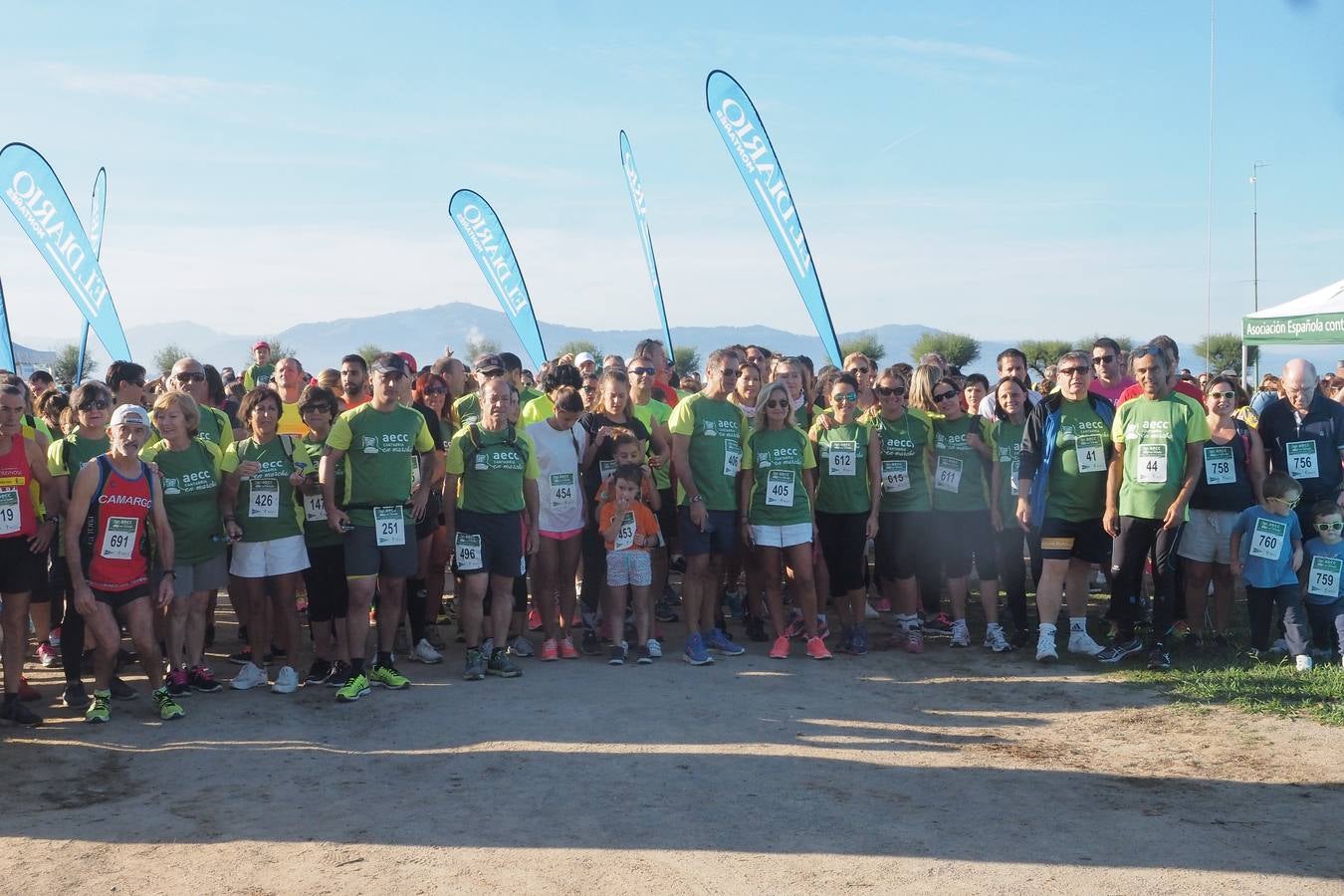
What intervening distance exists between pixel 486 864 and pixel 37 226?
11.9 m

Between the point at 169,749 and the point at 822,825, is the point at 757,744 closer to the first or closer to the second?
the point at 822,825

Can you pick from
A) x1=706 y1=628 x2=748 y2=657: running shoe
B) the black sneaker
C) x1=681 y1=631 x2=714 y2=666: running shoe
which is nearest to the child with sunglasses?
x1=706 y1=628 x2=748 y2=657: running shoe

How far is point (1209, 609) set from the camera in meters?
8.77

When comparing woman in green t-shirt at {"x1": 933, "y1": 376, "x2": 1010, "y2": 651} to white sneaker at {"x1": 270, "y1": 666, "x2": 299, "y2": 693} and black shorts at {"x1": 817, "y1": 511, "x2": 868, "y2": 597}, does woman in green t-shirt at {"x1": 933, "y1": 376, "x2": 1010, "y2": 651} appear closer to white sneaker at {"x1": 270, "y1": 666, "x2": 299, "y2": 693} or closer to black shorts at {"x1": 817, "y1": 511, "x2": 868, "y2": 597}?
black shorts at {"x1": 817, "y1": 511, "x2": 868, "y2": 597}

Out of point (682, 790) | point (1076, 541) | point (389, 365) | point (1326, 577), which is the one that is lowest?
point (682, 790)

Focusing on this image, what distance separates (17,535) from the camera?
20.5 feet

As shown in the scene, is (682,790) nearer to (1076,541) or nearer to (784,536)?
(784,536)

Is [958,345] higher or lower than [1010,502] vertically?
higher

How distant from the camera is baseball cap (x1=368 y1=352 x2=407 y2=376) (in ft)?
22.7

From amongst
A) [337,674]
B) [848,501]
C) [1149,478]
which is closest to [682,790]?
→ [337,674]

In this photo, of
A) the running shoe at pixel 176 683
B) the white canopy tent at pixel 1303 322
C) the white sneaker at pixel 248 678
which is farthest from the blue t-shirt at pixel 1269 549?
the white canopy tent at pixel 1303 322

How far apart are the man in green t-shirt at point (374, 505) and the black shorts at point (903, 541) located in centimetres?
336

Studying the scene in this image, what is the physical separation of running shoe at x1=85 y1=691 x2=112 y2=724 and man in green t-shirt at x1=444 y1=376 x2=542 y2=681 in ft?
6.66

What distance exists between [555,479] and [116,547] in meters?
2.71
